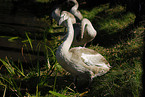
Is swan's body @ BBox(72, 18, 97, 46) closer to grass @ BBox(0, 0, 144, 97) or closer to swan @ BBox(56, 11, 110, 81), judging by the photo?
swan @ BBox(56, 11, 110, 81)

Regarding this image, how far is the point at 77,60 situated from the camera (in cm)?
258

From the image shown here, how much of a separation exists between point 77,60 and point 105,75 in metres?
0.63

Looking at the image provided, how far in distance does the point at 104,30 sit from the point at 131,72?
232cm

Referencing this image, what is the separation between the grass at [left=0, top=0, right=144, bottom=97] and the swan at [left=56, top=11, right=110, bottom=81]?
194 mm

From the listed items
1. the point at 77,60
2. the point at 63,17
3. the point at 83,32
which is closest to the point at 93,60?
the point at 77,60

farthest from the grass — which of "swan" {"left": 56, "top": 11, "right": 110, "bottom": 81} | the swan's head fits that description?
the swan's head

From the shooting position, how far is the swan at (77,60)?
254 centimetres

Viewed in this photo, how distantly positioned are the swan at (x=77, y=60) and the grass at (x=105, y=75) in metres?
0.19

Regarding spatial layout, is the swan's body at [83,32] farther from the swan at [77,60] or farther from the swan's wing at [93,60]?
the swan's wing at [93,60]

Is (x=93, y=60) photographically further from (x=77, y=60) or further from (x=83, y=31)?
(x=83, y=31)

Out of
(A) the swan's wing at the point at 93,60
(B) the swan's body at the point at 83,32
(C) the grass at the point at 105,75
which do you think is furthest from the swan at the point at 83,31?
(C) the grass at the point at 105,75

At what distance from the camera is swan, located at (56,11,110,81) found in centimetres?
254

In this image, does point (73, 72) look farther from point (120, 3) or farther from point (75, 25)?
point (120, 3)


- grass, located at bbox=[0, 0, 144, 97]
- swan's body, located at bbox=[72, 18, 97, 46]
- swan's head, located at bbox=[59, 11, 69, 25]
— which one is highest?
swan's head, located at bbox=[59, 11, 69, 25]
